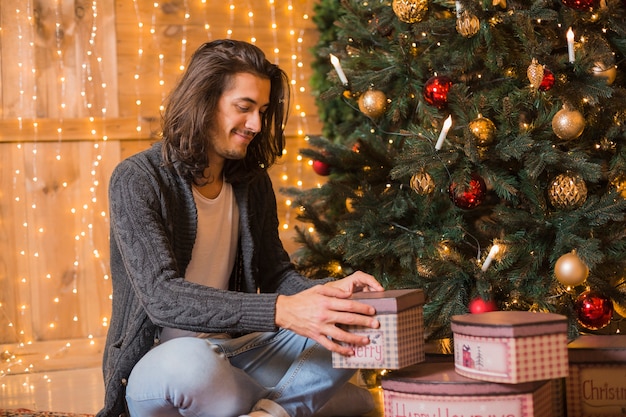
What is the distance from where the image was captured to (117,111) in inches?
116

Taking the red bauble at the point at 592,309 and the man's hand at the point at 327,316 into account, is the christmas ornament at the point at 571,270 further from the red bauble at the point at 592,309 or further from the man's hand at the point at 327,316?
the man's hand at the point at 327,316

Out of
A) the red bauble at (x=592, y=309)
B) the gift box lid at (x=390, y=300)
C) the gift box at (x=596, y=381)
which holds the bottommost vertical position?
the gift box at (x=596, y=381)

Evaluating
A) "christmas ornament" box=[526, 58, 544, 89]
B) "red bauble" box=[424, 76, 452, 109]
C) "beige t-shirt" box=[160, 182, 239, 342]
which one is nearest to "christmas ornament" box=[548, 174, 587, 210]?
"christmas ornament" box=[526, 58, 544, 89]

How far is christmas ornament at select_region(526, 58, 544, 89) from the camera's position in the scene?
1870 millimetres

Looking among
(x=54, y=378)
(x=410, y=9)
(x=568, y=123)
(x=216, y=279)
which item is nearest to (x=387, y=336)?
(x=216, y=279)

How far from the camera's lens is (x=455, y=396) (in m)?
1.38

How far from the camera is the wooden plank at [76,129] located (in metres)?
2.83

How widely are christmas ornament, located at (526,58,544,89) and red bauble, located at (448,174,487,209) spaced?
268 millimetres

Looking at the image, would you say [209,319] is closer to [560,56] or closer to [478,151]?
[478,151]

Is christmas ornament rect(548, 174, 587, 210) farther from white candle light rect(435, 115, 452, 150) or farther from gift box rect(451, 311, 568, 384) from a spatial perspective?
gift box rect(451, 311, 568, 384)

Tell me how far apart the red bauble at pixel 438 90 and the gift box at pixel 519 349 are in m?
0.80

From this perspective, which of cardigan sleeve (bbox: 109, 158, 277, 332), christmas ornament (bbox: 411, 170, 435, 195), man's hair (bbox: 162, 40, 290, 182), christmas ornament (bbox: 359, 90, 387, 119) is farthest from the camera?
christmas ornament (bbox: 359, 90, 387, 119)

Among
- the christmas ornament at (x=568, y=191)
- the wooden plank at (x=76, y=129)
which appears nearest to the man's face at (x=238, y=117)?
the christmas ornament at (x=568, y=191)

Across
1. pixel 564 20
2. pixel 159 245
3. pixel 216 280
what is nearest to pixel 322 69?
pixel 564 20
